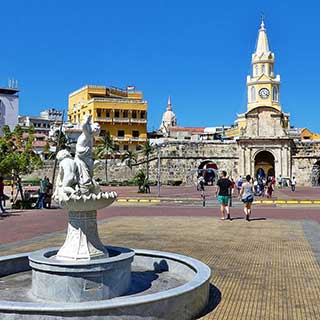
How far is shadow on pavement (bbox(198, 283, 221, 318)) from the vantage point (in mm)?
6231

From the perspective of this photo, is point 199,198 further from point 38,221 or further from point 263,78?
point 263,78

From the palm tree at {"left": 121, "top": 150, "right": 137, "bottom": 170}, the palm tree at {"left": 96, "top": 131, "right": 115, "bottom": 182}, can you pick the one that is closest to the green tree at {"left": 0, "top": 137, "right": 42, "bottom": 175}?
the palm tree at {"left": 121, "top": 150, "right": 137, "bottom": 170}

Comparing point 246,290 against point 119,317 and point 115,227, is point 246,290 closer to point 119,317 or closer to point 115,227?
point 119,317

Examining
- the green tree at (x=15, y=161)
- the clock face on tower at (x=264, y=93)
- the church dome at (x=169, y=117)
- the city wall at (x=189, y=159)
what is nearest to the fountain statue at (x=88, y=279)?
the green tree at (x=15, y=161)

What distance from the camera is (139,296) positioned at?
5.79 meters

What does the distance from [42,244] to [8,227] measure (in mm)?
4584

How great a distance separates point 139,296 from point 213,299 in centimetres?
144

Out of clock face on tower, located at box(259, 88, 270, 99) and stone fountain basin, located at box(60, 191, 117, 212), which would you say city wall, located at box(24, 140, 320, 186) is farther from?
stone fountain basin, located at box(60, 191, 117, 212)

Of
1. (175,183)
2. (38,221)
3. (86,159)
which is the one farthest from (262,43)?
(86,159)

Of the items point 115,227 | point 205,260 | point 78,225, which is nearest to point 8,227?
point 115,227

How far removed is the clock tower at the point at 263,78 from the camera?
69.4 metres

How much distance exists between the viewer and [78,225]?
22.3ft

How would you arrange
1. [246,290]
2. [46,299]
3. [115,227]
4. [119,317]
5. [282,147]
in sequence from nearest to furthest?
1. [119,317]
2. [46,299]
3. [246,290]
4. [115,227]
5. [282,147]

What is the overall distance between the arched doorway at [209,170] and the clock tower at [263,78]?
13465 mm
